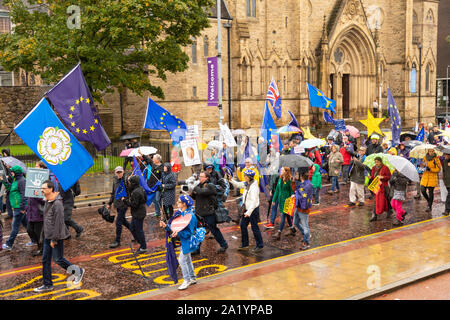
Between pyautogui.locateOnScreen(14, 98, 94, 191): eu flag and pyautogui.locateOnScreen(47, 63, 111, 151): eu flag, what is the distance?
2.26ft

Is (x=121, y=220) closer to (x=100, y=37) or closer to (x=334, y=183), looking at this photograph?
(x=334, y=183)

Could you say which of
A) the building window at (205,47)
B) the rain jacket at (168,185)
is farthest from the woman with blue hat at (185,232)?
the building window at (205,47)

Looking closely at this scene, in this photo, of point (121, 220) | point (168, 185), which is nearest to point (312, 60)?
point (168, 185)

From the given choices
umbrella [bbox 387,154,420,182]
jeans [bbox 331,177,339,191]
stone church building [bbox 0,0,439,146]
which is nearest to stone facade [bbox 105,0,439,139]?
stone church building [bbox 0,0,439,146]

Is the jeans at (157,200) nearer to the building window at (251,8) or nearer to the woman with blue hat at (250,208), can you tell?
the woman with blue hat at (250,208)

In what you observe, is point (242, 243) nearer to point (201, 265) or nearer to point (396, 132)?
point (201, 265)

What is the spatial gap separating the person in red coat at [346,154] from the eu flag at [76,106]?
9.52 metres

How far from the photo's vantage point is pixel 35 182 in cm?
1093

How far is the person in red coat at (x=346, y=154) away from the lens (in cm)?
1853

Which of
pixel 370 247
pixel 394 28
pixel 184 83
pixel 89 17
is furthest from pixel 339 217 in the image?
pixel 394 28

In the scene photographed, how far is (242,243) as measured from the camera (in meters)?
11.4

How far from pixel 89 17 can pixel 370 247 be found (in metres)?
14.7

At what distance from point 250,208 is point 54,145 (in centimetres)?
412

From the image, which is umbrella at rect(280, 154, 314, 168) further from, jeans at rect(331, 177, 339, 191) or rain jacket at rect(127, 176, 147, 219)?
jeans at rect(331, 177, 339, 191)
